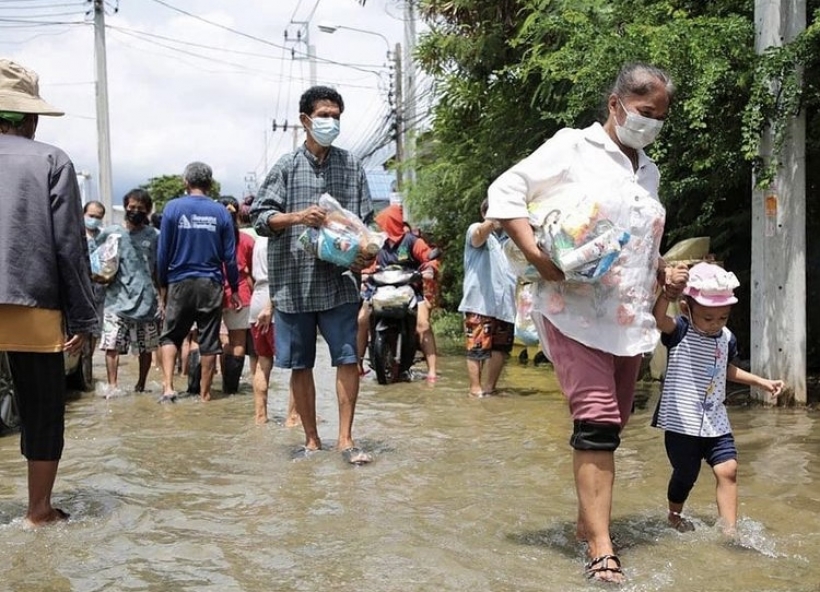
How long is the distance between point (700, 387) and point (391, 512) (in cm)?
148

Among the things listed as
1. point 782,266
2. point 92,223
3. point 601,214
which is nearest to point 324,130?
point 601,214

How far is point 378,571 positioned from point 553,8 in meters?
6.75

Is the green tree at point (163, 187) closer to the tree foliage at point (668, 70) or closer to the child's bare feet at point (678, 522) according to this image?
the tree foliage at point (668, 70)

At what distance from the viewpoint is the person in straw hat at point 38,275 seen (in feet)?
13.2

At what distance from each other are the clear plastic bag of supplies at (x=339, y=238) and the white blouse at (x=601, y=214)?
1.79 m

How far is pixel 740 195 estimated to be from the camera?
916 centimetres

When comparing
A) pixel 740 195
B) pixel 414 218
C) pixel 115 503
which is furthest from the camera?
pixel 414 218

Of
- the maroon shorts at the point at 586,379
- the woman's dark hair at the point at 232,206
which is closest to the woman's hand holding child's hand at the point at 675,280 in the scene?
the maroon shorts at the point at 586,379

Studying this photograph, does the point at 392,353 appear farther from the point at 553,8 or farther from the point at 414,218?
the point at 414,218

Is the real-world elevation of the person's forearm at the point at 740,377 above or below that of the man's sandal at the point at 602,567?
above

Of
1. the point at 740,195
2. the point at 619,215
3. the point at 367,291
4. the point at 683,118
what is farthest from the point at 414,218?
the point at 619,215

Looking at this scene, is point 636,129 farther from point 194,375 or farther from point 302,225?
point 194,375

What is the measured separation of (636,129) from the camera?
369 centimetres

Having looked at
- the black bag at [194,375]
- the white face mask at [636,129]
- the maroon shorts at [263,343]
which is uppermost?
the white face mask at [636,129]
